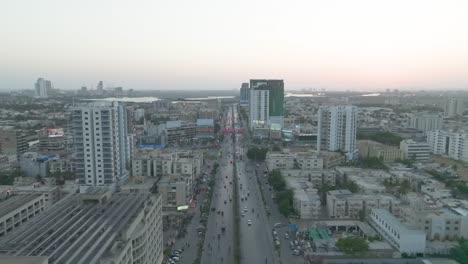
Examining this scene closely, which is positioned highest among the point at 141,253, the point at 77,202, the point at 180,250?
the point at 77,202

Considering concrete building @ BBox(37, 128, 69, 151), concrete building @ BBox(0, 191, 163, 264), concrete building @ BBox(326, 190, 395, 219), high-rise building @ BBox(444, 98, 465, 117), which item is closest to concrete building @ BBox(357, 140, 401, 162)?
concrete building @ BBox(326, 190, 395, 219)

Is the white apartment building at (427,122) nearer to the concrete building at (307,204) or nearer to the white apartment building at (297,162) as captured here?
the white apartment building at (297,162)

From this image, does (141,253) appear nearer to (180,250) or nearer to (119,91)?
(180,250)

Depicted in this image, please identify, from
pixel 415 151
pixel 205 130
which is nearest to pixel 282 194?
pixel 415 151

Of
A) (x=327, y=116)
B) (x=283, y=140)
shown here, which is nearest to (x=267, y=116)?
(x=283, y=140)

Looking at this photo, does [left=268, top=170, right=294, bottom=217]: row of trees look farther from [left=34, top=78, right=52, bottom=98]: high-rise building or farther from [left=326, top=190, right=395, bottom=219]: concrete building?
[left=34, top=78, right=52, bottom=98]: high-rise building

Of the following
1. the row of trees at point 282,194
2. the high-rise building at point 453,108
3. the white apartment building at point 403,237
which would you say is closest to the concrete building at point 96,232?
the row of trees at point 282,194

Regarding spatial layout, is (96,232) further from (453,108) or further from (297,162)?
(453,108)
